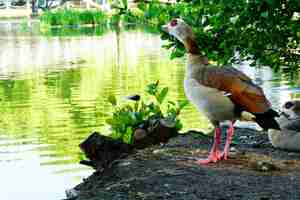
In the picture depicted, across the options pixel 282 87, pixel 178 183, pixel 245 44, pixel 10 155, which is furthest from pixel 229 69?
pixel 282 87

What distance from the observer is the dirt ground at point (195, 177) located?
595 centimetres

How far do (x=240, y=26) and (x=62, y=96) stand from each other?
9.12 meters

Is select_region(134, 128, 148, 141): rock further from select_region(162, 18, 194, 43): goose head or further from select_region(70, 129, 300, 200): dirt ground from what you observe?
select_region(162, 18, 194, 43): goose head

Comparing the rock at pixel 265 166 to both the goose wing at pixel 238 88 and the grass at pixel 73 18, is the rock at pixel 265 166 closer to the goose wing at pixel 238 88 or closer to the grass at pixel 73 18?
the goose wing at pixel 238 88

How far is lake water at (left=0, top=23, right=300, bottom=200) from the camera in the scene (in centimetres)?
964

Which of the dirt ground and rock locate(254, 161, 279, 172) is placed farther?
rock locate(254, 161, 279, 172)

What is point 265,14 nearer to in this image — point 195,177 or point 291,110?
point 291,110

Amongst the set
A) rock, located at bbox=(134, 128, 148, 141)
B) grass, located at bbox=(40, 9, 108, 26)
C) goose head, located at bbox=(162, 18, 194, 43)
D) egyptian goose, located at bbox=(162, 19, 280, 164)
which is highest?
goose head, located at bbox=(162, 18, 194, 43)

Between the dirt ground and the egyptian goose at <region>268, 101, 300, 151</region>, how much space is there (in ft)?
0.29

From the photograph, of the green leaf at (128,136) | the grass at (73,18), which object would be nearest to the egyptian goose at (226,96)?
the green leaf at (128,136)

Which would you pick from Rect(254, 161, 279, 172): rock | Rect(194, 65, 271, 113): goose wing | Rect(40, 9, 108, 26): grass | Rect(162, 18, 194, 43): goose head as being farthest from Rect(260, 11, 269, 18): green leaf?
Rect(40, 9, 108, 26): grass

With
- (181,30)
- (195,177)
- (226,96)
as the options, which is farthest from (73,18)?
(195,177)

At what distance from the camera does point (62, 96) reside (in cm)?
1694

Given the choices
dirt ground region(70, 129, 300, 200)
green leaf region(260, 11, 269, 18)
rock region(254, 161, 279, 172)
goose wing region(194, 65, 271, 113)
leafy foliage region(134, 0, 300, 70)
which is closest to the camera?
dirt ground region(70, 129, 300, 200)
